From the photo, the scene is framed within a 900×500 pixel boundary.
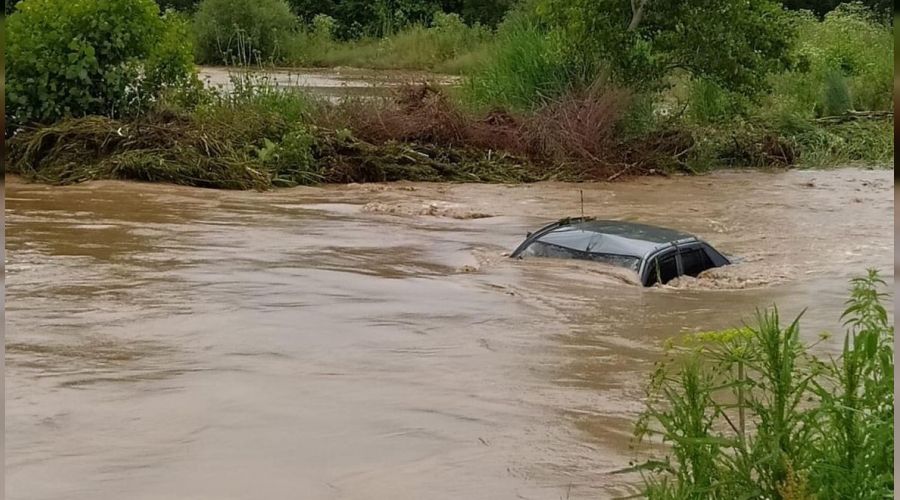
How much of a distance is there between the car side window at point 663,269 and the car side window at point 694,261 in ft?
0.39

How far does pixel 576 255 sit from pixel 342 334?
2634mm

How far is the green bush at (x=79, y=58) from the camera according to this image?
16.2 metres

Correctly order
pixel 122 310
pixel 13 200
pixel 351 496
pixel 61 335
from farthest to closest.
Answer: pixel 13 200 → pixel 122 310 → pixel 61 335 → pixel 351 496

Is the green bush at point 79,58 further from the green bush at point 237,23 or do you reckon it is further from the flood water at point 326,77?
the green bush at point 237,23

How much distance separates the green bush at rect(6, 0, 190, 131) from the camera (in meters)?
16.2

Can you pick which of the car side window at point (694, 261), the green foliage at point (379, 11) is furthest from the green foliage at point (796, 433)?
the green foliage at point (379, 11)

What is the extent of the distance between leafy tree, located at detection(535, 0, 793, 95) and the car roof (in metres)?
7.87

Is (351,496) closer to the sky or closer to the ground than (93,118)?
closer to the ground

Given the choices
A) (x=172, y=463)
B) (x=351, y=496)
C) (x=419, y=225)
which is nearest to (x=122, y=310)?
(x=172, y=463)

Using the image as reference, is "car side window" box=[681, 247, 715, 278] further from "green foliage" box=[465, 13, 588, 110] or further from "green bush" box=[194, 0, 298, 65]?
"green bush" box=[194, 0, 298, 65]

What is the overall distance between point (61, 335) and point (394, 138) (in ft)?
32.4

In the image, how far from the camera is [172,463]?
17.4 ft

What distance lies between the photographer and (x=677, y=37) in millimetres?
Answer: 17500

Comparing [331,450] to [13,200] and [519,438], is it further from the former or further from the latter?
[13,200]
